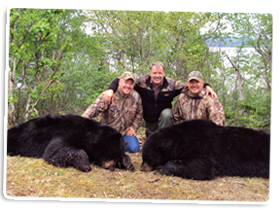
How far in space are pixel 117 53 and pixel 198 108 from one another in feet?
5.42

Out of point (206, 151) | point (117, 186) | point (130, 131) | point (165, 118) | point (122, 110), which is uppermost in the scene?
point (122, 110)

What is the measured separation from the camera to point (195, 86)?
4383 mm

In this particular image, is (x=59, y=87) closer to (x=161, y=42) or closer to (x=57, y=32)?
(x=57, y=32)

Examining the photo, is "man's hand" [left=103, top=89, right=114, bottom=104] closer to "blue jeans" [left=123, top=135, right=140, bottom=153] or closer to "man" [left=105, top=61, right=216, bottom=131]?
"man" [left=105, top=61, right=216, bottom=131]

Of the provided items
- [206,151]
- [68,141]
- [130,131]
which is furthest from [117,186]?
[130,131]

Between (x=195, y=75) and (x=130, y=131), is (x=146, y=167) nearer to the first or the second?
(x=130, y=131)

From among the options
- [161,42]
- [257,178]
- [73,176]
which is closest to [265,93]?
[257,178]

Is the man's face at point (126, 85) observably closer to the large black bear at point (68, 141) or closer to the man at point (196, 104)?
the man at point (196, 104)

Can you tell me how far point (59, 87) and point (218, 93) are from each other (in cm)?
250

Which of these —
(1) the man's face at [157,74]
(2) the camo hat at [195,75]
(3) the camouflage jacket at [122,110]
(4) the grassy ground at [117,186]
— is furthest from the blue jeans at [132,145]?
(2) the camo hat at [195,75]

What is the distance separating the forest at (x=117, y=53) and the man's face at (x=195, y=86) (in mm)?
183

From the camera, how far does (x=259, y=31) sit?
3.25 meters

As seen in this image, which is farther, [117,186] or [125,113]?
[125,113]

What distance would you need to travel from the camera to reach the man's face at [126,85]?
175 inches
